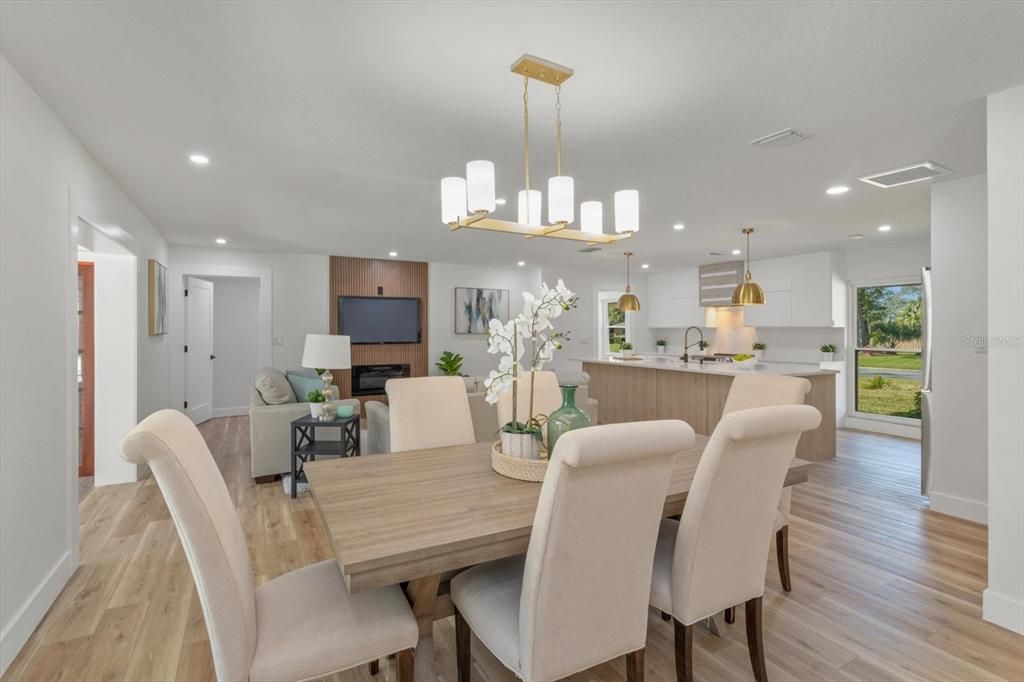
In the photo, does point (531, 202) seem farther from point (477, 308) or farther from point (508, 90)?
point (477, 308)

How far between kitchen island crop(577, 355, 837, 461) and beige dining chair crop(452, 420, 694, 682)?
352 cm

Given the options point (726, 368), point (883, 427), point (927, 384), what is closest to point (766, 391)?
point (927, 384)

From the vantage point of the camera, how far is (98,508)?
361 cm

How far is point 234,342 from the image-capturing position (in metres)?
7.63

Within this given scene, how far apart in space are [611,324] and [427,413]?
785 cm

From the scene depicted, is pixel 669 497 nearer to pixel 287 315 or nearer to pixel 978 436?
pixel 978 436

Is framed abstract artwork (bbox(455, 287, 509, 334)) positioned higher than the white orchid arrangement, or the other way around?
framed abstract artwork (bbox(455, 287, 509, 334))

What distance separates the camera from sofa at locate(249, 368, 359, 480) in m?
4.16

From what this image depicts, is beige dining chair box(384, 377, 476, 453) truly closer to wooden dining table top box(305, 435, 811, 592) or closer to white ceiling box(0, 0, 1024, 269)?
wooden dining table top box(305, 435, 811, 592)

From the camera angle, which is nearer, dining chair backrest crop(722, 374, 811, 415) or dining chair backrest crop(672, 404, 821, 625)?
dining chair backrest crop(672, 404, 821, 625)

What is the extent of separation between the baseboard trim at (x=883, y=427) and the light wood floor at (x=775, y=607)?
8.89 ft

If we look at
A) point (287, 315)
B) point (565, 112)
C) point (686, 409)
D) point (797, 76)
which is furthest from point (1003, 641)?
point (287, 315)

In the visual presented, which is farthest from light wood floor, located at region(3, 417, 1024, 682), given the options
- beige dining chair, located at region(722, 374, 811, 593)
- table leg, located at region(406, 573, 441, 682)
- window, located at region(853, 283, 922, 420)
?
window, located at region(853, 283, 922, 420)

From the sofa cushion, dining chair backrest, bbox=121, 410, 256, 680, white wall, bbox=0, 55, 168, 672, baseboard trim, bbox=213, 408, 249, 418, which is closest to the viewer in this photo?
dining chair backrest, bbox=121, 410, 256, 680
